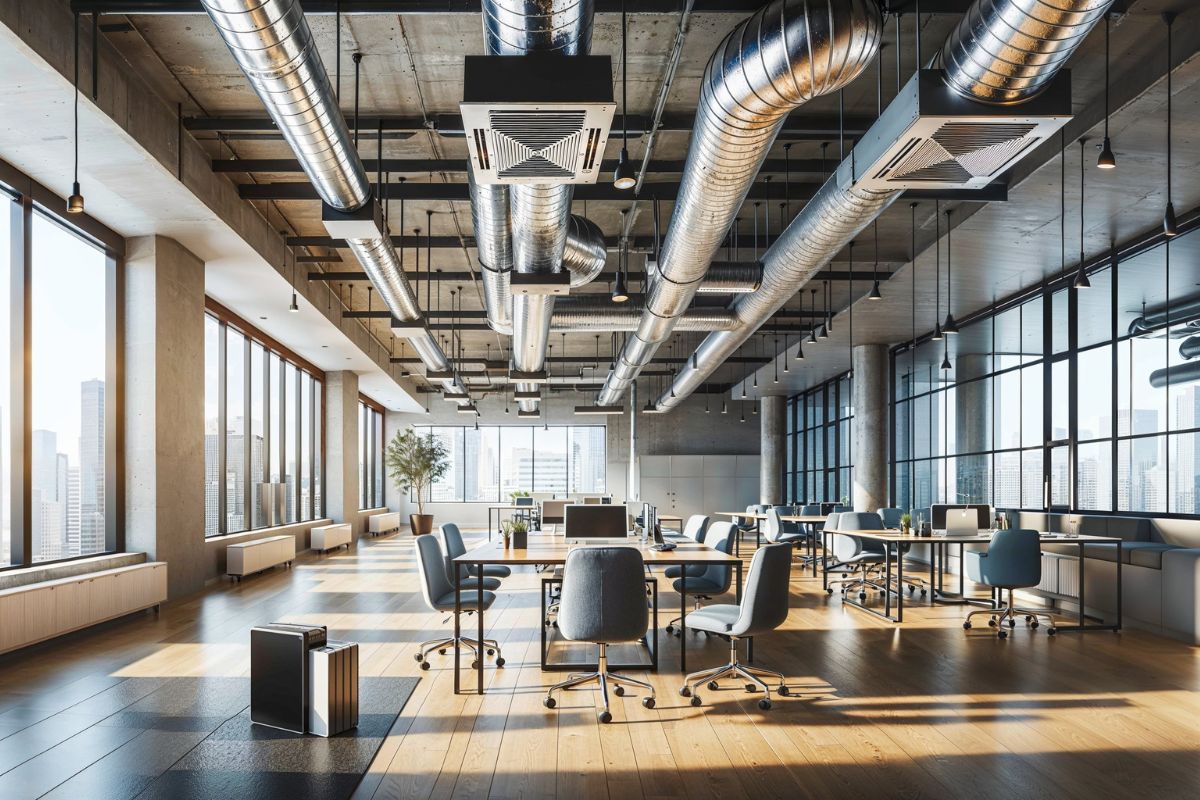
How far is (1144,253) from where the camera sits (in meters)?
8.08

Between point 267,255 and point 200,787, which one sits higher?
point 267,255

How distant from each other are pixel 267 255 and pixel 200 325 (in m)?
1.14

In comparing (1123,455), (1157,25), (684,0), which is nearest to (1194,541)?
(1123,455)

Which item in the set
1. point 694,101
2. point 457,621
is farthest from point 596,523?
point 694,101

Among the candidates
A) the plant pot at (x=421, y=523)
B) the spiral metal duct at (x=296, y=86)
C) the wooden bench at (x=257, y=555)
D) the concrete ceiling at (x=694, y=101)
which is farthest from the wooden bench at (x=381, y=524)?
the spiral metal duct at (x=296, y=86)

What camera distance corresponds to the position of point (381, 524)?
65.6ft

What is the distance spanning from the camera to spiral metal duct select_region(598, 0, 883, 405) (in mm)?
3506

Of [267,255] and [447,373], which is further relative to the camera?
[447,373]

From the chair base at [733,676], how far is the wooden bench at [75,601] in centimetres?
467

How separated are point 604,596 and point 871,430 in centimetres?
961

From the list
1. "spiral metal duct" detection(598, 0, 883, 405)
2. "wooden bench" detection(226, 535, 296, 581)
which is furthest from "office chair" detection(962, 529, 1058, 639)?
"wooden bench" detection(226, 535, 296, 581)

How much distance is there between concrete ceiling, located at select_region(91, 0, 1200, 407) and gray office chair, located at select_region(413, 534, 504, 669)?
10.9 feet

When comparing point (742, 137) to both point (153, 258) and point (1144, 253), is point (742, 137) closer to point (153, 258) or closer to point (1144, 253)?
point (1144, 253)

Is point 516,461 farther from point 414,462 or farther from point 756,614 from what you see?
point 756,614
